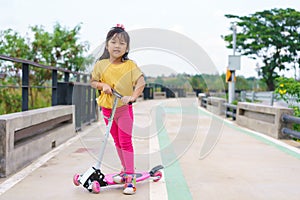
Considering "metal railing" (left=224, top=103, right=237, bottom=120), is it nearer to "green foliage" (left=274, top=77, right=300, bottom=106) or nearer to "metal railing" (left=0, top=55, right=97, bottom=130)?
"green foliage" (left=274, top=77, right=300, bottom=106)

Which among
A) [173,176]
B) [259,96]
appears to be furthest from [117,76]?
[259,96]

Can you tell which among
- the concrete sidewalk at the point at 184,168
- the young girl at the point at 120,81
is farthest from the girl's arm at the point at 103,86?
the concrete sidewalk at the point at 184,168

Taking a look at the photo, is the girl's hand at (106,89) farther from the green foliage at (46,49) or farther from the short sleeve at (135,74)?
the green foliage at (46,49)

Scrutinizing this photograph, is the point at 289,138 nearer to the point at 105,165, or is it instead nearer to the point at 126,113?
the point at 105,165

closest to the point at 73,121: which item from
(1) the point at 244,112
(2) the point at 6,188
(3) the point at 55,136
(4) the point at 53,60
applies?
(3) the point at 55,136

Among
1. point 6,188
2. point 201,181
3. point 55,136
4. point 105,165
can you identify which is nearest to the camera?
point 6,188

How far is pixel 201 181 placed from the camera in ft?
16.4

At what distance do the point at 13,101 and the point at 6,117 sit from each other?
7.69m

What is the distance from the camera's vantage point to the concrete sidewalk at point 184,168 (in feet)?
14.6

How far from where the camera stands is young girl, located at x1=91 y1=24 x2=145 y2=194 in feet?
14.9

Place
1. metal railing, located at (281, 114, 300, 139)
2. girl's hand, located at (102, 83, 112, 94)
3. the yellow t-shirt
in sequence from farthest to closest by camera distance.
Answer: metal railing, located at (281, 114, 300, 139), the yellow t-shirt, girl's hand, located at (102, 83, 112, 94)

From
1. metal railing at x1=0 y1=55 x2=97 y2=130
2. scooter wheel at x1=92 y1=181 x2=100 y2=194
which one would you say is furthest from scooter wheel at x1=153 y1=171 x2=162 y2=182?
metal railing at x1=0 y1=55 x2=97 y2=130

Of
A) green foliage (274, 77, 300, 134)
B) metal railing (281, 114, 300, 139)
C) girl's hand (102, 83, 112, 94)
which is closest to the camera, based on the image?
girl's hand (102, 83, 112, 94)

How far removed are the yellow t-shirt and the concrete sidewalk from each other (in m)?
1.03
